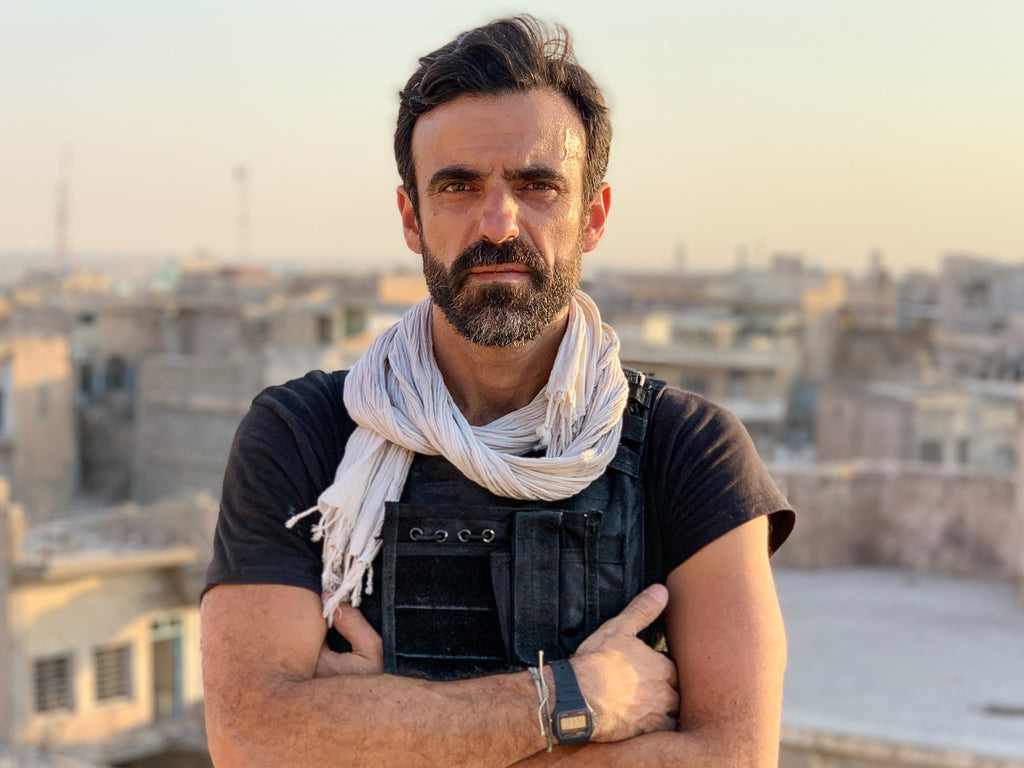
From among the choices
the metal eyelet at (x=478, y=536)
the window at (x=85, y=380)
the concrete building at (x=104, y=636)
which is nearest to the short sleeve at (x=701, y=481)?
the metal eyelet at (x=478, y=536)

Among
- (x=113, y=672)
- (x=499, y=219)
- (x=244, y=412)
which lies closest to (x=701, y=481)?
(x=499, y=219)

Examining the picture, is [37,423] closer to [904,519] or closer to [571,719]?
[904,519]

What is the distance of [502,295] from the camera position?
2529 mm

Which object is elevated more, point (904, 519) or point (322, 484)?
point (322, 484)

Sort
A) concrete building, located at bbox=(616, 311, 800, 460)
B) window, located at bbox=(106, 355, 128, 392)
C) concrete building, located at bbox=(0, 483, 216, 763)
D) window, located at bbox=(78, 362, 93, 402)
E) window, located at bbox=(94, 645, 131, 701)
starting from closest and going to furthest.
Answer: concrete building, located at bbox=(0, 483, 216, 763) → window, located at bbox=(94, 645, 131, 701) → concrete building, located at bbox=(616, 311, 800, 460) → window, located at bbox=(78, 362, 93, 402) → window, located at bbox=(106, 355, 128, 392)

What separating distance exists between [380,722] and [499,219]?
3.13 ft

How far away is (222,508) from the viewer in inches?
101

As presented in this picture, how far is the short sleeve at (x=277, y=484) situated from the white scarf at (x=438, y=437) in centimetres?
3

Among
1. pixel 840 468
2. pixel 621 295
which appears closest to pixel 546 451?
pixel 840 468

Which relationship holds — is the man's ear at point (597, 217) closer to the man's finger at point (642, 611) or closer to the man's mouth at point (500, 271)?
the man's mouth at point (500, 271)

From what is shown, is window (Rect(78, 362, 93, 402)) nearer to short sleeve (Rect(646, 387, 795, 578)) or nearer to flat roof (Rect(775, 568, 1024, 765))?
flat roof (Rect(775, 568, 1024, 765))

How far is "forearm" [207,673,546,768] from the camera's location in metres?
2.37

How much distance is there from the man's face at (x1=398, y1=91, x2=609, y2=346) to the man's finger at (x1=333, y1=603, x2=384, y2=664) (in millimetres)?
584

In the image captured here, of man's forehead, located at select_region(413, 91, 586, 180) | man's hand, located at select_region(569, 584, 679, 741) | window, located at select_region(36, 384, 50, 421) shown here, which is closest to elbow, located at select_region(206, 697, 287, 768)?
man's hand, located at select_region(569, 584, 679, 741)
